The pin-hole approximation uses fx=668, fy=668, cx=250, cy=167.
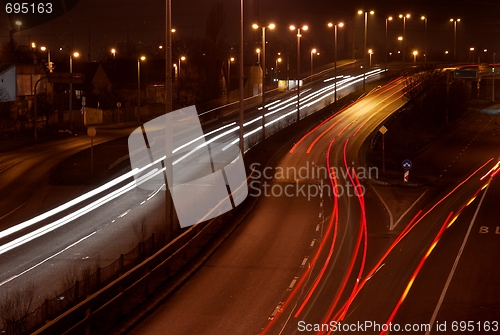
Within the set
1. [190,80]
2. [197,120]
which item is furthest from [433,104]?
[190,80]

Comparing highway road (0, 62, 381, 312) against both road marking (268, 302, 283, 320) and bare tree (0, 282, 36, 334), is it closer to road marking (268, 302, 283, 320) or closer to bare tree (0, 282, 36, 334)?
bare tree (0, 282, 36, 334)

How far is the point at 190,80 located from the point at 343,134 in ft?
99.0

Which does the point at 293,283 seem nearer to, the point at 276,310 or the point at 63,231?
the point at 276,310

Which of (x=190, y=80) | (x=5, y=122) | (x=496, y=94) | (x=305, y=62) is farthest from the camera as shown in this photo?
(x=305, y=62)

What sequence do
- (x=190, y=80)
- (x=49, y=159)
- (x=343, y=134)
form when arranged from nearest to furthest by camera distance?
(x=49, y=159) < (x=343, y=134) < (x=190, y=80)

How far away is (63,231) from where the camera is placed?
22.2 metres

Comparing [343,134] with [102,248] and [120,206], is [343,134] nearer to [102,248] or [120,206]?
[120,206]

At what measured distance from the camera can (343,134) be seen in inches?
1943

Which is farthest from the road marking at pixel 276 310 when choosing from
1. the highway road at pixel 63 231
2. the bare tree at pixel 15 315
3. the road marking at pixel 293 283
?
the highway road at pixel 63 231

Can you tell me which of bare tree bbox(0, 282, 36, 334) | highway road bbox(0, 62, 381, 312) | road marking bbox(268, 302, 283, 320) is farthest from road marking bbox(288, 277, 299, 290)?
bare tree bbox(0, 282, 36, 334)

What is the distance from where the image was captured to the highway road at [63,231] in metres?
17.1

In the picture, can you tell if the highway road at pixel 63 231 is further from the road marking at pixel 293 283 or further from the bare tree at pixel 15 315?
the road marking at pixel 293 283

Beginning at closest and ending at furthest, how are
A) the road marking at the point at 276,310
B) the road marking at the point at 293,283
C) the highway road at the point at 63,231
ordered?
the road marking at the point at 276,310 < the road marking at the point at 293,283 < the highway road at the point at 63,231

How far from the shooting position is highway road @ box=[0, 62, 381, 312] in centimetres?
1709
